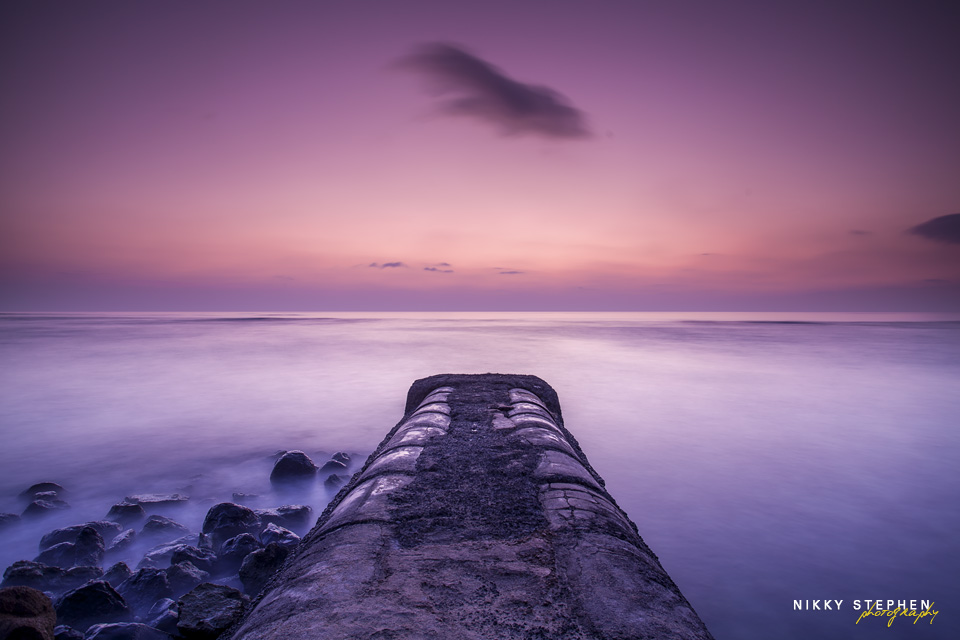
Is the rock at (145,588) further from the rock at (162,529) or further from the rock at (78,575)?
the rock at (162,529)

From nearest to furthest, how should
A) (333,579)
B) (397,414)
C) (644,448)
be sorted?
(333,579)
(644,448)
(397,414)

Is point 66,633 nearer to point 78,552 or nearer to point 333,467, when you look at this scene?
point 78,552

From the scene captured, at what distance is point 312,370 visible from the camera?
16.7 meters

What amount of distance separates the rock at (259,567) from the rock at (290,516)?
3.44 ft

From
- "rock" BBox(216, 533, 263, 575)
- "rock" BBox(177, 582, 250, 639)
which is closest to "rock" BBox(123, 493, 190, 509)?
"rock" BBox(216, 533, 263, 575)

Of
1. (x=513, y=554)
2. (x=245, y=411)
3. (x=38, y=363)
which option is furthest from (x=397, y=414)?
(x=38, y=363)

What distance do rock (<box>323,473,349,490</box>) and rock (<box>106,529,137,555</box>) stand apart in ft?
6.86

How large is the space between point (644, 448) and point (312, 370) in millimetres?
12701

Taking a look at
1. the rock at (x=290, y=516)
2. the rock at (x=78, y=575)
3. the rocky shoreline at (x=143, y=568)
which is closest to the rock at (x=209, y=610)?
the rocky shoreline at (x=143, y=568)

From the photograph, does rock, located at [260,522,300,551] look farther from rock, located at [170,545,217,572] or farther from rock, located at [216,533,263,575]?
rock, located at [170,545,217,572]

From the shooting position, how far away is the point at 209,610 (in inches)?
108

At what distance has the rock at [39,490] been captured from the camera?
5672mm

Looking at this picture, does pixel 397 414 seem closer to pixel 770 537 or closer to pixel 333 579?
pixel 770 537

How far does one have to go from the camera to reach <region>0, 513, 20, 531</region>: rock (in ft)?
16.0
